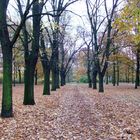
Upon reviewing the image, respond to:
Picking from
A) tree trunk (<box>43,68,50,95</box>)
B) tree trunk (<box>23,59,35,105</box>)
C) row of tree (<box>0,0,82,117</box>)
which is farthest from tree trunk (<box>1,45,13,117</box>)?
tree trunk (<box>43,68,50,95</box>)

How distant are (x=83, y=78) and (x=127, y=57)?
48394mm

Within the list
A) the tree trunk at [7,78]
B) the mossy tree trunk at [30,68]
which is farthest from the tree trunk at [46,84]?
the tree trunk at [7,78]

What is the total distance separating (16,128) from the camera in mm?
10453

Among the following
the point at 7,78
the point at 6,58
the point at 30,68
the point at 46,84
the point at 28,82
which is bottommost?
the point at 46,84

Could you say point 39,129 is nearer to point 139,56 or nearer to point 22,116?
point 22,116

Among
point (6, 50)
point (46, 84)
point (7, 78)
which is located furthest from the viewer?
point (46, 84)

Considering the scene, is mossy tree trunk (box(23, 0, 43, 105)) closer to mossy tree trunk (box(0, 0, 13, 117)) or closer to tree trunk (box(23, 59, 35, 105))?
tree trunk (box(23, 59, 35, 105))

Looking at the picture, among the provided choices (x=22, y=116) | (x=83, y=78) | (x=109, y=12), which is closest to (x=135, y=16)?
(x=22, y=116)

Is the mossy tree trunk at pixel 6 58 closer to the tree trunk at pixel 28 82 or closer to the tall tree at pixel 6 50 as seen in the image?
the tall tree at pixel 6 50

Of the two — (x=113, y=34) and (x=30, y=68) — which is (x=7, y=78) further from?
(x=113, y=34)

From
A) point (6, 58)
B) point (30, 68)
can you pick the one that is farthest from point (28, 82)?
point (6, 58)

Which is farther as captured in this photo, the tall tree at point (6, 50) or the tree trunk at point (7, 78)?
the tree trunk at point (7, 78)

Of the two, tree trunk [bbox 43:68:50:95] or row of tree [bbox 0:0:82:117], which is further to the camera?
tree trunk [bbox 43:68:50:95]

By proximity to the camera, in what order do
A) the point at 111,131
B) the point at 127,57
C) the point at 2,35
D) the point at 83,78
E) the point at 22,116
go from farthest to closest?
the point at 83,78
the point at 127,57
the point at 22,116
the point at 2,35
the point at 111,131
